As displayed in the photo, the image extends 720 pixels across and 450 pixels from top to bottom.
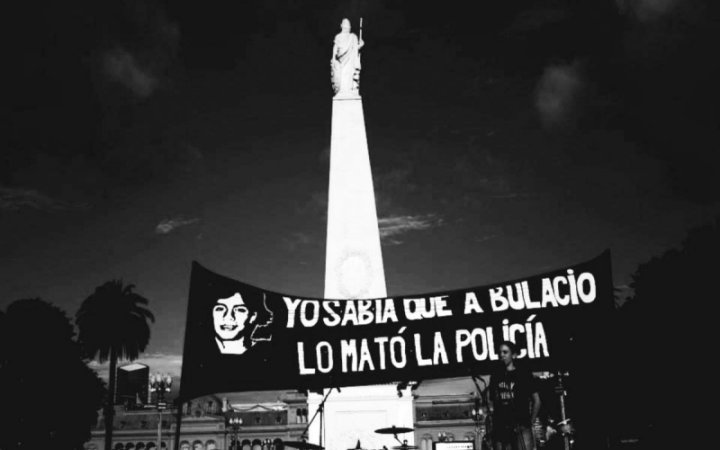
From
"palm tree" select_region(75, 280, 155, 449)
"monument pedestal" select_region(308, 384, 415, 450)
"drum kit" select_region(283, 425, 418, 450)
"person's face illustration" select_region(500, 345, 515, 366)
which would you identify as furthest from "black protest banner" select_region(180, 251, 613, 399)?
"palm tree" select_region(75, 280, 155, 449)

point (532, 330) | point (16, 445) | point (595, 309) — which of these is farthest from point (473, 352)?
point (16, 445)

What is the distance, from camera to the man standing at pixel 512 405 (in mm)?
7543

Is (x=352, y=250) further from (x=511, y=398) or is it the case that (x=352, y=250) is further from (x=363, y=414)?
(x=511, y=398)

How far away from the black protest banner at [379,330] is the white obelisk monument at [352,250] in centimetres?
710

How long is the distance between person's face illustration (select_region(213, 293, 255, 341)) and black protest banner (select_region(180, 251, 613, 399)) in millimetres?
13

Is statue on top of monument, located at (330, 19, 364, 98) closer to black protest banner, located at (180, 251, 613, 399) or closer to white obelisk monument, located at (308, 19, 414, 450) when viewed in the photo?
white obelisk monument, located at (308, 19, 414, 450)

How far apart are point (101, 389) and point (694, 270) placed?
134 ft

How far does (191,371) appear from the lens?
8.50 metres

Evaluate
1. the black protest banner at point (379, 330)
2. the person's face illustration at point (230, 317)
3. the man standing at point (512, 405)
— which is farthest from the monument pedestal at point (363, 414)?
the man standing at point (512, 405)

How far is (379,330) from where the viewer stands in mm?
9070

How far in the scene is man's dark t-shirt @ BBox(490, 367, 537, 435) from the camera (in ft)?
24.8

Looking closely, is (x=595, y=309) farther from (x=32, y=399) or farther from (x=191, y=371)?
(x=32, y=399)

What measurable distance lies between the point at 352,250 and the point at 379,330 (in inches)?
419

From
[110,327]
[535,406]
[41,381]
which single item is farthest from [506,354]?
[110,327]
